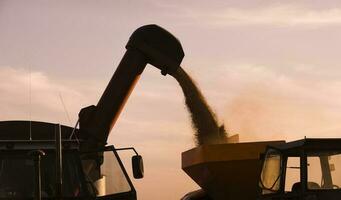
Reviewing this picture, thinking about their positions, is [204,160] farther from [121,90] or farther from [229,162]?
[121,90]

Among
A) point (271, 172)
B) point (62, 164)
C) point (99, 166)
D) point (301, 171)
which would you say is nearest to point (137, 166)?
point (99, 166)

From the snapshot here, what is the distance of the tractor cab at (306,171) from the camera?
35.2 ft

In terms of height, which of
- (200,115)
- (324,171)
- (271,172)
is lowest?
(324,171)

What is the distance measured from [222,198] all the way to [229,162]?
3.28 feet

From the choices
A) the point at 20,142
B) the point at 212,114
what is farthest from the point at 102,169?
the point at 212,114

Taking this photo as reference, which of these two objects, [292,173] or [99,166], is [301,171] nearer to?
[292,173]

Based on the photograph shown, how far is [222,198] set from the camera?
14555 millimetres

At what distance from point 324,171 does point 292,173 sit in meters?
0.50

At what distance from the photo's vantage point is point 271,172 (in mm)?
11469

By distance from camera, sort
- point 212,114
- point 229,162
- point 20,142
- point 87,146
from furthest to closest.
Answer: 1. point 212,114
2. point 229,162
3. point 87,146
4. point 20,142

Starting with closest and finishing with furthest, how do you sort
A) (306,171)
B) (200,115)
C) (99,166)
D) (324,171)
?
(306,171) → (324,171) → (99,166) → (200,115)

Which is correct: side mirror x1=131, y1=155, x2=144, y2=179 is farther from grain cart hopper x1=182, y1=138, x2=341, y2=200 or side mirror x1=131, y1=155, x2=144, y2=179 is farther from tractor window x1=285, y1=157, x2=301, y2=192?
tractor window x1=285, y1=157, x2=301, y2=192

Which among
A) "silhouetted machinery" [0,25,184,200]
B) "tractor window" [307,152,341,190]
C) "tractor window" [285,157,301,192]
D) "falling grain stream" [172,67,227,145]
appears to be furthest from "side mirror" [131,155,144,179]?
"falling grain stream" [172,67,227,145]

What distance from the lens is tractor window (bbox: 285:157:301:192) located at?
36.2ft
